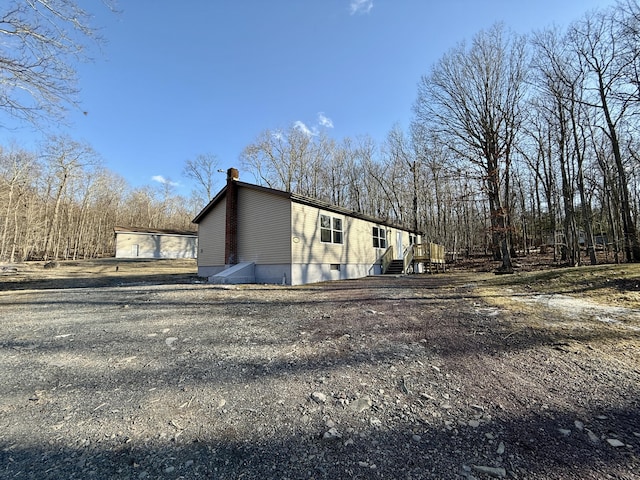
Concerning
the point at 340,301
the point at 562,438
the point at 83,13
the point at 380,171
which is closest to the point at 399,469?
the point at 562,438

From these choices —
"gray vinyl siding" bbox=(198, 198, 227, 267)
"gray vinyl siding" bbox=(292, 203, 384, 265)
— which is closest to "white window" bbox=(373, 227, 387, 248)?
"gray vinyl siding" bbox=(292, 203, 384, 265)

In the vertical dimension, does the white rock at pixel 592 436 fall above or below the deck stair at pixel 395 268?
below

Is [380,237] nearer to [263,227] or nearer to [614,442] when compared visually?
[263,227]

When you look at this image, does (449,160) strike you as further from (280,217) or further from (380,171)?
(380,171)

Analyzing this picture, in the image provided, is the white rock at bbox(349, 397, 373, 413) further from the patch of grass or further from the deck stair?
the deck stair

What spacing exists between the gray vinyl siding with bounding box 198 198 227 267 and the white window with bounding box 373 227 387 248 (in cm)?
889

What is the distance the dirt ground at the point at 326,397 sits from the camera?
1.99 metres

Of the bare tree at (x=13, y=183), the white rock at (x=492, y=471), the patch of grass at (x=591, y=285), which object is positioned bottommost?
the white rock at (x=492, y=471)

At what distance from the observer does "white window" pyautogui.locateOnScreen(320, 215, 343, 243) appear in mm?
13555

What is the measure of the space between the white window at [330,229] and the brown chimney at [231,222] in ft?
13.5

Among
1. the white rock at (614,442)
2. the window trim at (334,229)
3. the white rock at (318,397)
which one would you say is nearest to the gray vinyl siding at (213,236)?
the window trim at (334,229)

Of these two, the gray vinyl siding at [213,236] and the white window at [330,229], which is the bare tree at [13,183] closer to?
the gray vinyl siding at [213,236]

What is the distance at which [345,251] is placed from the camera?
1505 cm

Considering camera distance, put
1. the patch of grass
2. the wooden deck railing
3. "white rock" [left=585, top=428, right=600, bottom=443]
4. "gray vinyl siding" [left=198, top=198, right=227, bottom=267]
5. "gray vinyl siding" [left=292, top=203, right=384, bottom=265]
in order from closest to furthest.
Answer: "white rock" [left=585, top=428, right=600, bottom=443] → the patch of grass → "gray vinyl siding" [left=292, top=203, right=384, bottom=265] → "gray vinyl siding" [left=198, top=198, right=227, bottom=267] → the wooden deck railing
